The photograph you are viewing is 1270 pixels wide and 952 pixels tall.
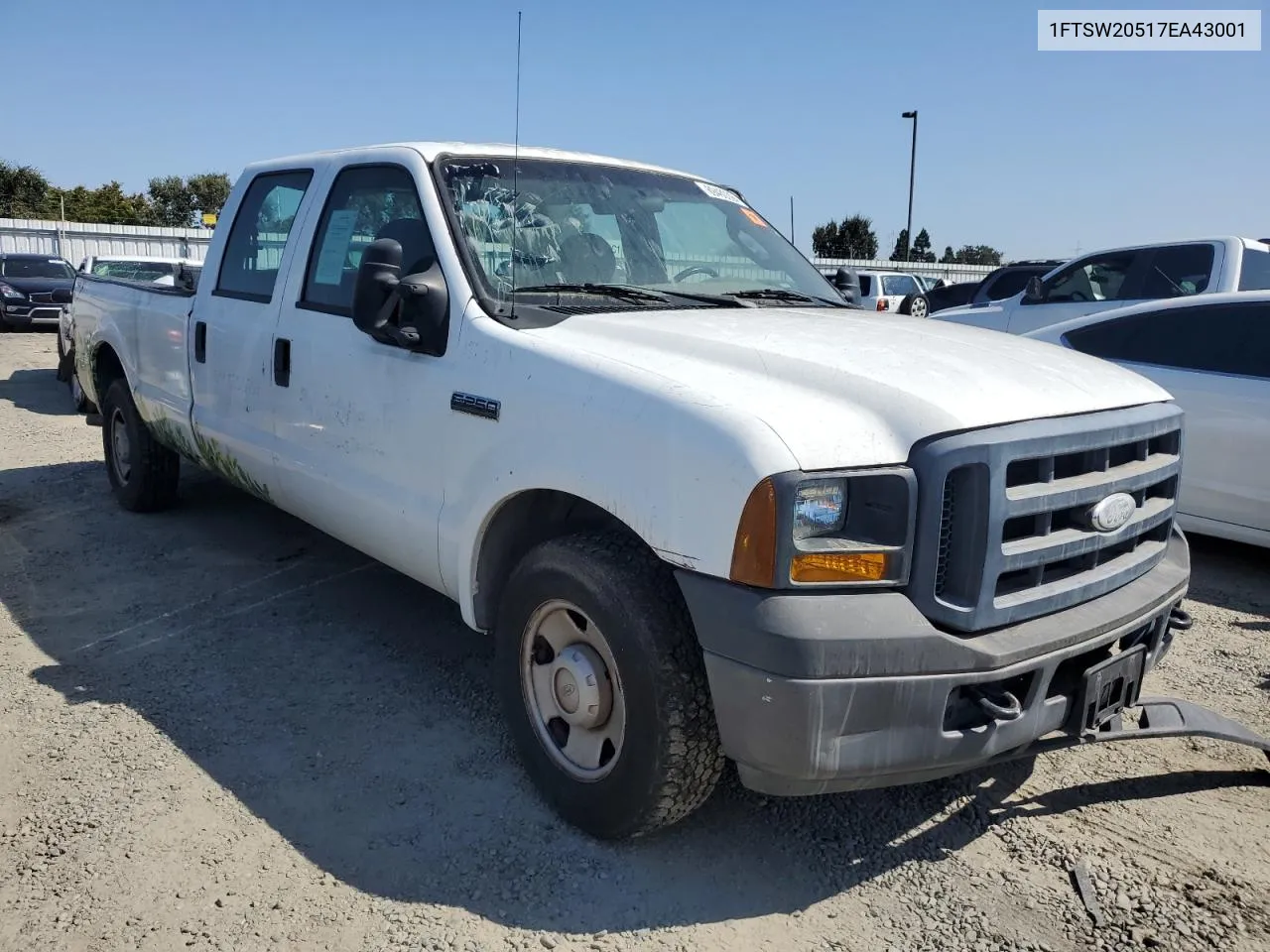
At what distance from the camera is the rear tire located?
6105 millimetres

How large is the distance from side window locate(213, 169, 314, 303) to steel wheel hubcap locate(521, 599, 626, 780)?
2293mm

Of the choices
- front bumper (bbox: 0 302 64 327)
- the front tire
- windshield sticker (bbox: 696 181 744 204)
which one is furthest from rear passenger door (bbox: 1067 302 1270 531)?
front bumper (bbox: 0 302 64 327)

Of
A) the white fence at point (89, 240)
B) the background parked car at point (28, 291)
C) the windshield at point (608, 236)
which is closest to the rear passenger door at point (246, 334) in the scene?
the windshield at point (608, 236)

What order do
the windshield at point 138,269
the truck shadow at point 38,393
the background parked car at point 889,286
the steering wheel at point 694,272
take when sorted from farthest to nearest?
the background parked car at point 889,286 → the truck shadow at point 38,393 → the windshield at point 138,269 → the steering wheel at point 694,272

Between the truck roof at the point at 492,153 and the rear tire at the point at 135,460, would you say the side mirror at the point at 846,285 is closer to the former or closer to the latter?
the truck roof at the point at 492,153

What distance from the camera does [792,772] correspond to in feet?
7.87

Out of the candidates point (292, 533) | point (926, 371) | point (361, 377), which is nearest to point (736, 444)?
point (926, 371)

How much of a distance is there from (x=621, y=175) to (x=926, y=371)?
1.87m

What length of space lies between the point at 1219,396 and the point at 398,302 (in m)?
4.70

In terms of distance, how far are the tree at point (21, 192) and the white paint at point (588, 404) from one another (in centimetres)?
5639

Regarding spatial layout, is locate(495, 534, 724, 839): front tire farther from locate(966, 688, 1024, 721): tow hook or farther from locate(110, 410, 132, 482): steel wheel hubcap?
locate(110, 410, 132, 482): steel wheel hubcap

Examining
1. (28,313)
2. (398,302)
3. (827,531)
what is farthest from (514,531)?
(28,313)

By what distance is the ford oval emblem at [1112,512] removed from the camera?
270 centimetres

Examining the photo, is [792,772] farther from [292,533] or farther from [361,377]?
[292,533]
